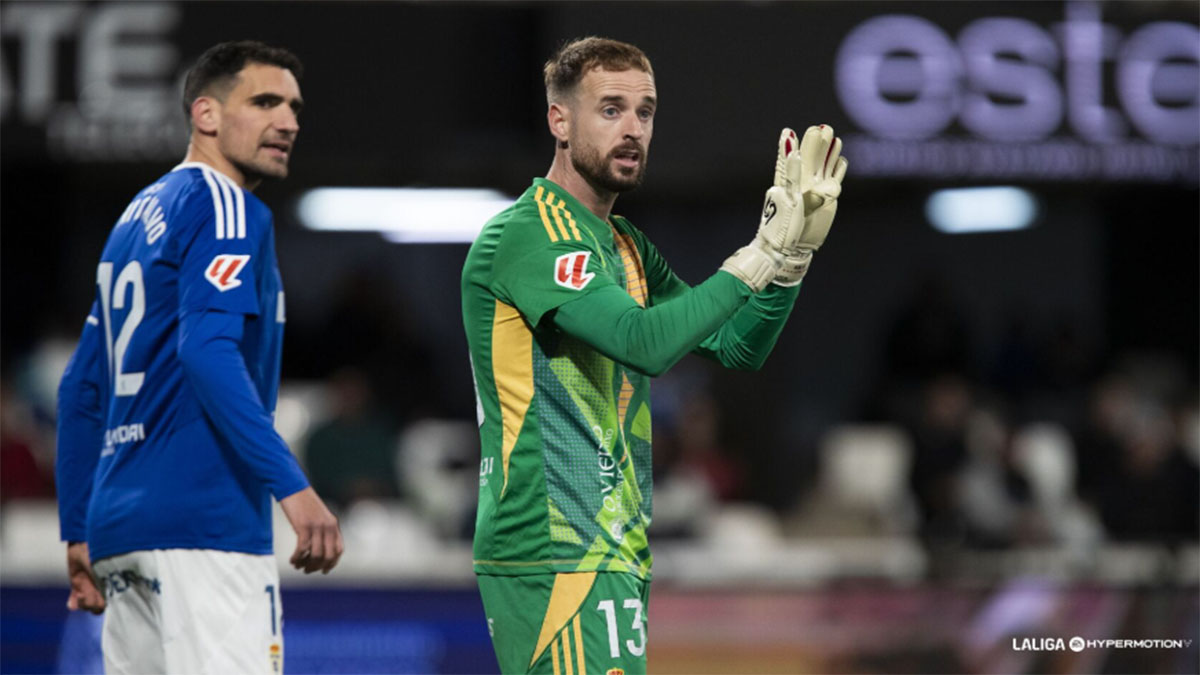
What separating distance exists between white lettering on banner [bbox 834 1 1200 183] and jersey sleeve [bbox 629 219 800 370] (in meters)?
6.27

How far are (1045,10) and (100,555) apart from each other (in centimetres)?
781

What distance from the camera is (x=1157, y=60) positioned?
10383 millimetres

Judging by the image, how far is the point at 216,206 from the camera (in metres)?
4.16

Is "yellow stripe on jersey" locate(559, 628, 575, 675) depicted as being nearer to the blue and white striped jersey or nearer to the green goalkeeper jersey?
the green goalkeeper jersey

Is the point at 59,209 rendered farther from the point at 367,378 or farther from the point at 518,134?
the point at 518,134

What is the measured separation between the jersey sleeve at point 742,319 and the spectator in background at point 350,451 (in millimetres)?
6311

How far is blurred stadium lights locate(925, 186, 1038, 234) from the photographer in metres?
15.8

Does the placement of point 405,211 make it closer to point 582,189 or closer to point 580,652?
point 582,189

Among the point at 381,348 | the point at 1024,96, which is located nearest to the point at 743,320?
the point at 1024,96

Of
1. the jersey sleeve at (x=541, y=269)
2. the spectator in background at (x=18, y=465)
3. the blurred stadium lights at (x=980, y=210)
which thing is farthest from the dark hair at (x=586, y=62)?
the blurred stadium lights at (x=980, y=210)

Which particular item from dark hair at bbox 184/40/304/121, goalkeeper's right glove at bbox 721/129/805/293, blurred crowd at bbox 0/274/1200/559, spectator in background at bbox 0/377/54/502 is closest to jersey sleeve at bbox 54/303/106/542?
dark hair at bbox 184/40/304/121

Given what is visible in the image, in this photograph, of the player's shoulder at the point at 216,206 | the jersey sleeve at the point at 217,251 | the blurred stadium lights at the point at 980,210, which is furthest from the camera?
the blurred stadium lights at the point at 980,210

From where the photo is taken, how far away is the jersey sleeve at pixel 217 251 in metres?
4.03

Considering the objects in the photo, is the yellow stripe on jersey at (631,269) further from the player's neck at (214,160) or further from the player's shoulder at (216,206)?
the player's neck at (214,160)
